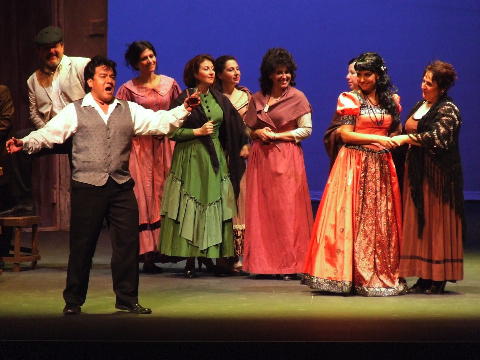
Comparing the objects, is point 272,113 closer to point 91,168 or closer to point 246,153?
point 246,153

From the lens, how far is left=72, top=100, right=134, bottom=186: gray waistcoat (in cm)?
553

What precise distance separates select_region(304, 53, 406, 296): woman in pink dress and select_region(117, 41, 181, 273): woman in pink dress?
4.39 feet

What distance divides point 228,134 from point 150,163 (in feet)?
2.00

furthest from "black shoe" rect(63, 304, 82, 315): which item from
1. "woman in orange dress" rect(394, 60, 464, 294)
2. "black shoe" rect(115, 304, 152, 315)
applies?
"woman in orange dress" rect(394, 60, 464, 294)

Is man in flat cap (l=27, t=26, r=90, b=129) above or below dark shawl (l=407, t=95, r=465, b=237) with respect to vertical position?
above

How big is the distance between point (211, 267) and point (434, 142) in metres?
1.81

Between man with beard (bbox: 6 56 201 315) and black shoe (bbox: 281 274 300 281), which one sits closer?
man with beard (bbox: 6 56 201 315)

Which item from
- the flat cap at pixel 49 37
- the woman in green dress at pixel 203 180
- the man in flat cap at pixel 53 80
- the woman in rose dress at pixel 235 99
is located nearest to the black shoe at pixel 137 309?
the woman in green dress at pixel 203 180

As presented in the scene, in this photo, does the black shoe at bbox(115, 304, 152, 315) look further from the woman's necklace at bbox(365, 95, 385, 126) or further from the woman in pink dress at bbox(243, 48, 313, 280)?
the woman's necklace at bbox(365, 95, 385, 126)

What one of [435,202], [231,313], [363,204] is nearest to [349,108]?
[363,204]

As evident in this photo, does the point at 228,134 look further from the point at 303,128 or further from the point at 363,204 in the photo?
the point at 363,204

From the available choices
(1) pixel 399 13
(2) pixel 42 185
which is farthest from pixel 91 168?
(1) pixel 399 13

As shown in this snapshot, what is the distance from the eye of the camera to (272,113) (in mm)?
6930

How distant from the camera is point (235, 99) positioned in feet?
24.3
